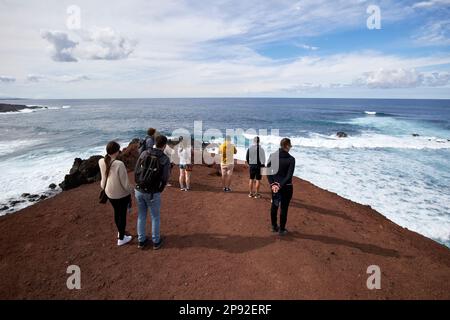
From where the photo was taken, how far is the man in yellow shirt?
852cm

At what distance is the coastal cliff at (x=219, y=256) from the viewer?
13.8 feet

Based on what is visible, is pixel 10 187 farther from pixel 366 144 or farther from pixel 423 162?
pixel 366 144

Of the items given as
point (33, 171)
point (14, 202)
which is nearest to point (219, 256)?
point (14, 202)

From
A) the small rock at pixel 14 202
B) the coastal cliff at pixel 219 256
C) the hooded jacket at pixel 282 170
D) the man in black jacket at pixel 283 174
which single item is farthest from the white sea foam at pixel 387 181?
the small rock at pixel 14 202

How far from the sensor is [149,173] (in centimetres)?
464

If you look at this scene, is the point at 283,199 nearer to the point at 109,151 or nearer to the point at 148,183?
the point at 148,183

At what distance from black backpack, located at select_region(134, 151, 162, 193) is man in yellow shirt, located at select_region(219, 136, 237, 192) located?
13.1ft

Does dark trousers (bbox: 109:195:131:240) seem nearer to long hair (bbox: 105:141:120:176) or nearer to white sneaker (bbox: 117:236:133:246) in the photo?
white sneaker (bbox: 117:236:133:246)

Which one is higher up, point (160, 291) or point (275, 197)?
point (275, 197)

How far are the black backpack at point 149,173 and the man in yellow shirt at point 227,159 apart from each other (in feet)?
13.1
